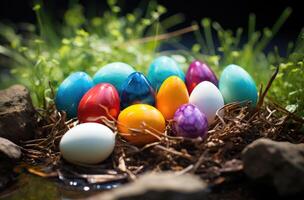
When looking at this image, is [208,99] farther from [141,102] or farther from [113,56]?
[113,56]

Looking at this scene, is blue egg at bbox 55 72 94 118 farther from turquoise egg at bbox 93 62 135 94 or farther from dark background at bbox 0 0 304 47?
dark background at bbox 0 0 304 47

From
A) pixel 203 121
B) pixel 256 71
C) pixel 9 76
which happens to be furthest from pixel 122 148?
pixel 9 76

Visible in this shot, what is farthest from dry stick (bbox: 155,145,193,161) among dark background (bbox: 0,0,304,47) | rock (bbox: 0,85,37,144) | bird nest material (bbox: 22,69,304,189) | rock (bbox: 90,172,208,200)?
dark background (bbox: 0,0,304,47)

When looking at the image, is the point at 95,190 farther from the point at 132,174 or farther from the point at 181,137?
the point at 181,137

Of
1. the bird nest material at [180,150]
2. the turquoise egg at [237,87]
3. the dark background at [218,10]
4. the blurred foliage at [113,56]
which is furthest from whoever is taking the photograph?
the dark background at [218,10]

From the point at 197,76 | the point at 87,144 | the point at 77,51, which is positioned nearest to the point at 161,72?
the point at 197,76

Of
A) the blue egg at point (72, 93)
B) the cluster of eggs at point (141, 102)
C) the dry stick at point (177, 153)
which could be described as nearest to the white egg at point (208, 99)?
the cluster of eggs at point (141, 102)

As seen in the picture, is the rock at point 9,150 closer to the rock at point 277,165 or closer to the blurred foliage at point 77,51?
the blurred foliage at point 77,51
